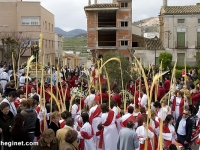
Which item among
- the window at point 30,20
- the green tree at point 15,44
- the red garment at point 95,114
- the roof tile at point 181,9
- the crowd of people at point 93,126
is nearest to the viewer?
the crowd of people at point 93,126

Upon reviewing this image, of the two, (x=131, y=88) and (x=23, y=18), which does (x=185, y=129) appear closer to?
(x=131, y=88)

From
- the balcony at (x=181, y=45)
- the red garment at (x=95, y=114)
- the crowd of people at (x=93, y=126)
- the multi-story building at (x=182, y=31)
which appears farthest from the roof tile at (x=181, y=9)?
the red garment at (x=95, y=114)

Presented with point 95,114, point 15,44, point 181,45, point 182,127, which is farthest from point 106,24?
point 95,114

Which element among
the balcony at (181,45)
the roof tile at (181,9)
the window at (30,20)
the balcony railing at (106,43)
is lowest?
the balcony at (181,45)

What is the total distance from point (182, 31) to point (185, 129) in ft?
103

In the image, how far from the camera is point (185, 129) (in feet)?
32.4

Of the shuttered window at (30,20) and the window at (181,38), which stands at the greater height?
the shuttered window at (30,20)

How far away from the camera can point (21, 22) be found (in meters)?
46.7

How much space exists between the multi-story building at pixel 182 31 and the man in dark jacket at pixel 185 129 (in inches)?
1199

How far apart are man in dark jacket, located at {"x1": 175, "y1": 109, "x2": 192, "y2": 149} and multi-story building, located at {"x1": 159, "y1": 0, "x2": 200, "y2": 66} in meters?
30.5

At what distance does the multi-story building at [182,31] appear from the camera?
39666mm

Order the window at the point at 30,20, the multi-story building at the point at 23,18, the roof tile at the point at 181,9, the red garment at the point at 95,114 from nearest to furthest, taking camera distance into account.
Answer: the red garment at the point at 95,114
the roof tile at the point at 181,9
the multi-story building at the point at 23,18
the window at the point at 30,20

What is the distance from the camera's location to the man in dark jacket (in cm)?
979

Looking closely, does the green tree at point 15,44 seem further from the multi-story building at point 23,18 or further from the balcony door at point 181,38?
the balcony door at point 181,38
